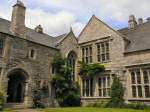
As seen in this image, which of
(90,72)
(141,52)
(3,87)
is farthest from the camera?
(90,72)

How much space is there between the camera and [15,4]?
22.1 m

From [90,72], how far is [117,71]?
3317 millimetres

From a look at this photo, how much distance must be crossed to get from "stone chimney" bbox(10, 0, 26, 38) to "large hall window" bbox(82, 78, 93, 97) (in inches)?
379

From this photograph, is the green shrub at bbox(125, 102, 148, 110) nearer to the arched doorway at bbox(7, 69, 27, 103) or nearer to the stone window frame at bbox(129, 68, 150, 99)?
the stone window frame at bbox(129, 68, 150, 99)

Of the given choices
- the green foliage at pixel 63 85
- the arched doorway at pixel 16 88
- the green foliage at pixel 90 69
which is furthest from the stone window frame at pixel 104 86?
the arched doorway at pixel 16 88

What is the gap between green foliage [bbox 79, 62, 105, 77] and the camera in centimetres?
2380

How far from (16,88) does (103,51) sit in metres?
11.2

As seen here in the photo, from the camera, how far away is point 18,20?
21922 mm

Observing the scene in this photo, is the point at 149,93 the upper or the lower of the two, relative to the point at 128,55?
lower

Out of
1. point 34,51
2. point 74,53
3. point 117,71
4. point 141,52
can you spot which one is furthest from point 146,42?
point 34,51

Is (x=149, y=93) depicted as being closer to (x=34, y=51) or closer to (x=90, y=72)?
(x=90, y=72)

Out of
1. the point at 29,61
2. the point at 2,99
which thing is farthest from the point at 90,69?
the point at 2,99

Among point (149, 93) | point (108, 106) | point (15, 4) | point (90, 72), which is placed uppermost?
point (15, 4)

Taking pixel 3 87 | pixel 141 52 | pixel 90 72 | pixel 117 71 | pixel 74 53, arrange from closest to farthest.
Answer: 1. pixel 3 87
2. pixel 141 52
3. pixel 117 71
4. pixel 90 72
5. pixel 74 53
